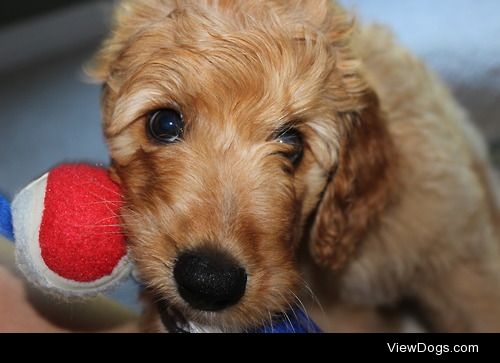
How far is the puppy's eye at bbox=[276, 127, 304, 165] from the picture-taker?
2035 mm

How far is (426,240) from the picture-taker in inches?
107

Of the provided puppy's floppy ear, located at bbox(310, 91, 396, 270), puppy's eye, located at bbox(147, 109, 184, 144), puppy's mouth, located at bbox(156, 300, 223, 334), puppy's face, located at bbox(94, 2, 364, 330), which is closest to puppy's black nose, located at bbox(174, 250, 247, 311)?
puppy's face, located at bbox(94, 2, 364, 330)

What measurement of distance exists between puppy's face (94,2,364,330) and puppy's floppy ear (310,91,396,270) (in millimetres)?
128

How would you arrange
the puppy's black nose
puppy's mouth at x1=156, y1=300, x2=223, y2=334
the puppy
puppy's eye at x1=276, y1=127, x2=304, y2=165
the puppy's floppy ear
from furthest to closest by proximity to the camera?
1. the puppy's floppy ear
2. puppy's eye at x1=276, y1=127, x2=304, y2=165
3. puppy's mouth at x1=156, y1=300, x2=223, y2=334
4. the puppy
5. the puppy's black nose

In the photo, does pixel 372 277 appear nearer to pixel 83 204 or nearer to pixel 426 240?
pixel 426 240

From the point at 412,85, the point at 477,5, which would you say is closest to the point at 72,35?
the point at 477,5

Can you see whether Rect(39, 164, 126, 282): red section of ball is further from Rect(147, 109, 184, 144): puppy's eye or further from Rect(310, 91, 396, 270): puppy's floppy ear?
Rect(310, 91, 396, 270): puppy's floppy ear

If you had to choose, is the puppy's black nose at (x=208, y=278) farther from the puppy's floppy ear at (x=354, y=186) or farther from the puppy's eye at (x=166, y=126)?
the puppy's floppy ear at (x=354, y=186)

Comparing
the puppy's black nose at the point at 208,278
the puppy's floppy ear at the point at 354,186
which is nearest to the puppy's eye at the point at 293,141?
the puppy's floppy ear at the point at 354,186

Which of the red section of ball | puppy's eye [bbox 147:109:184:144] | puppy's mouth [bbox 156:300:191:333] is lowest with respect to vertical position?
puppy's mouth [bbox 156:300:191:333]

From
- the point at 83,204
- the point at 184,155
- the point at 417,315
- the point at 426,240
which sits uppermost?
the point at 184,155

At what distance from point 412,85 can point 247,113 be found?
104 centimetres

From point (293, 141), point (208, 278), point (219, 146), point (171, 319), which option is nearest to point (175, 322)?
point (171, 319)

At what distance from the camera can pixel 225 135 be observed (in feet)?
6.35
